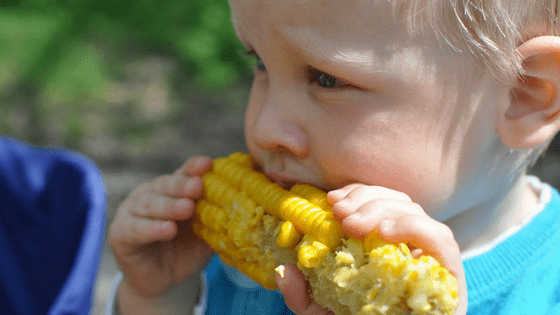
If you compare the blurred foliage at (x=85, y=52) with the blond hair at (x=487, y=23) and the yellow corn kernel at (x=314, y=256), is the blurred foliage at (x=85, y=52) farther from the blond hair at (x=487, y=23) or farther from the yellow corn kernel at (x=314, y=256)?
the yellow corn kernel at (x=314, y=256)

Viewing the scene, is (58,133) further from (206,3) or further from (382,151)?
(382,151)

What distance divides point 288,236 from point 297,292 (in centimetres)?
11

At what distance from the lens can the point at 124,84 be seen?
512 centimetres

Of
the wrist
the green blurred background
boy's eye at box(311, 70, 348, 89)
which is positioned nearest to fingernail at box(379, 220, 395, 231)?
boy's eye at box(311, 70, 348, 89)

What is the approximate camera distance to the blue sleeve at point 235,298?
4.65 feet

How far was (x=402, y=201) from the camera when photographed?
0.96 m

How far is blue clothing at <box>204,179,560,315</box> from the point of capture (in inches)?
51.3

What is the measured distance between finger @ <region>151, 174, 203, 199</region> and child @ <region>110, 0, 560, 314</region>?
0.67ft

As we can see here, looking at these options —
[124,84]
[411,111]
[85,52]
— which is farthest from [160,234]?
[124,84]

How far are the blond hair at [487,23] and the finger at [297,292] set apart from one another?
536 mm

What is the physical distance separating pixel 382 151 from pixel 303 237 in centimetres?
25

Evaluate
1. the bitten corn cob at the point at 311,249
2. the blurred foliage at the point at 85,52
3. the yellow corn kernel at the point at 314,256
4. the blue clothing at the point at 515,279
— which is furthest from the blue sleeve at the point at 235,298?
the blurred foliage at the point at 85,52

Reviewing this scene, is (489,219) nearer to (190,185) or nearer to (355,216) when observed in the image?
A: (355,216)

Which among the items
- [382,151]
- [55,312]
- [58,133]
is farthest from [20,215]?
[58,133]
